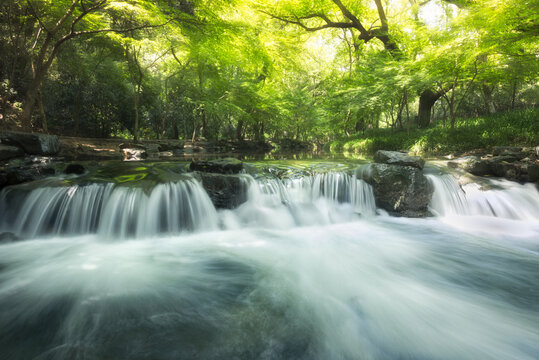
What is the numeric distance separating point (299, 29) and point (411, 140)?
1005 cm

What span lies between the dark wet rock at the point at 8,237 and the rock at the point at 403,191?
766 cm

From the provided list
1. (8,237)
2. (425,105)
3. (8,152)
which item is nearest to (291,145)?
(425,105)

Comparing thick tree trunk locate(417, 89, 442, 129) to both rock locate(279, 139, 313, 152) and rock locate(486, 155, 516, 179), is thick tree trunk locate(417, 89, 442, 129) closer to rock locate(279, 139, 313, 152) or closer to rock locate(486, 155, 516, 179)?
rock locate(486, 155, 516, 179)

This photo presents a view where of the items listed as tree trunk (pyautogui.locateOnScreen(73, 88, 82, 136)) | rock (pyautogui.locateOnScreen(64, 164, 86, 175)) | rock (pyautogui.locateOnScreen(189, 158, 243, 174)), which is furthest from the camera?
tree trunk (pyautogui.locateOnScreen(73, 88, 82, 136))

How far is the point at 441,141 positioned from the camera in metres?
11.4

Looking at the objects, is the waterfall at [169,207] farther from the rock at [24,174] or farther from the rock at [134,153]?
the rock at [134,153]

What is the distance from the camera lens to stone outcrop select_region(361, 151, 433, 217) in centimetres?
600

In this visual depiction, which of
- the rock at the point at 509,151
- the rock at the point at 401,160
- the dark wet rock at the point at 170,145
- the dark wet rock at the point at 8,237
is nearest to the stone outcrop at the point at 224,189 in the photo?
the dark wet rock at the point at 8,237

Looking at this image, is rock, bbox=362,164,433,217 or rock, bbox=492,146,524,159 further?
rock, bbox=492,146,524,159

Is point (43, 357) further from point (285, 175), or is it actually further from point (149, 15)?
point (149, 15)

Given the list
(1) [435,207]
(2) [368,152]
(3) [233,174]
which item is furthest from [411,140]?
(3) [233,174]

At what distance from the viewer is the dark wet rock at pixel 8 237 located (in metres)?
3.88

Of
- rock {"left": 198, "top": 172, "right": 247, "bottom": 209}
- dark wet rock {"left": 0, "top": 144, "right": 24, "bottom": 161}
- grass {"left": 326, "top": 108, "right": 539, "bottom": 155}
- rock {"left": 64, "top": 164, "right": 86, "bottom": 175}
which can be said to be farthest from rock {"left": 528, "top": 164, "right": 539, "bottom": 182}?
dark wet rock {"left": 0, "top": 144, "right": 24, "bottom": 161}

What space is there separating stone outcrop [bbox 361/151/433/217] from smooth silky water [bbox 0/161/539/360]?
1.03 feet
